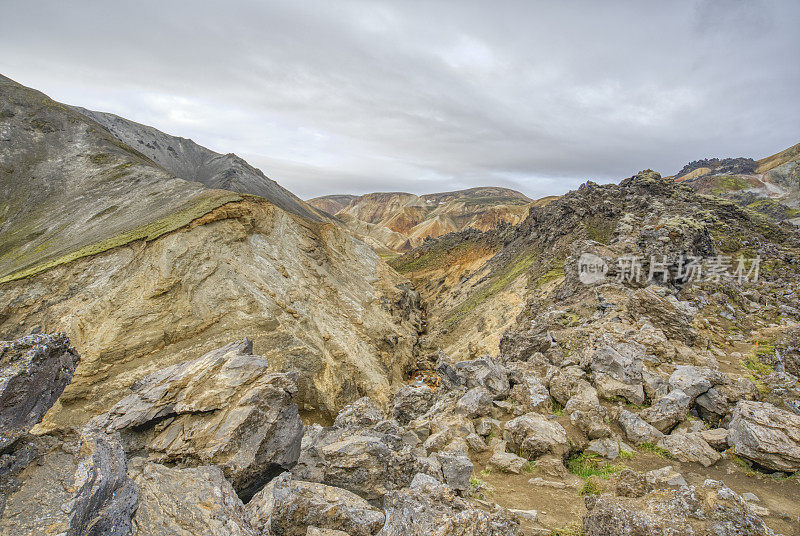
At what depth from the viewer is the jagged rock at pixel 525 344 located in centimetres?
1545

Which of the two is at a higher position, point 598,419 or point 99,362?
point 598,419

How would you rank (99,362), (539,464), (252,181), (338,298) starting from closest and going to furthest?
1. (539,464)
2. (99,362)
3. (338,298)
4. (252,181)

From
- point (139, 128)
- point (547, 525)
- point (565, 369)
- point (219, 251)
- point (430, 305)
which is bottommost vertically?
point (430, 305)

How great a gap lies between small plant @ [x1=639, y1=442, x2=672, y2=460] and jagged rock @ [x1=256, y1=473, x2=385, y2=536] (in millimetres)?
7171

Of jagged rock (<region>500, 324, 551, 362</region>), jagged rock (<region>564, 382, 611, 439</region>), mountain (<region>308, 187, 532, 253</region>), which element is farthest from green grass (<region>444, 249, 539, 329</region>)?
mountain (<region>308, 187, 532, 253</region>)

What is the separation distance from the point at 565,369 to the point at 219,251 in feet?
64.0

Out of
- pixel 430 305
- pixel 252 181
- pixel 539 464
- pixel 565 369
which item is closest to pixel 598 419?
pixel 539 464

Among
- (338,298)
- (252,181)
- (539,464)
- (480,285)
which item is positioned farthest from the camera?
(252,181)

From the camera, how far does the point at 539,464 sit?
8219mm

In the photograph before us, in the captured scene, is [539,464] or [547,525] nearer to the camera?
[547,525]

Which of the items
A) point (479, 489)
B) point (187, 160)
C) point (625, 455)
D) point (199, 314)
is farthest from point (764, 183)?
point (187, 160)

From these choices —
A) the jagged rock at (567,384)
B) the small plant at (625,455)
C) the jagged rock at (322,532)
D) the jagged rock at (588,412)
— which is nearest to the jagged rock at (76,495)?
the jagged rock at (322,532)

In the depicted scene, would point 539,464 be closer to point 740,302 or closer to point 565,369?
point 565,369

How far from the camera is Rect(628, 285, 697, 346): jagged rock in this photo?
13094mm
